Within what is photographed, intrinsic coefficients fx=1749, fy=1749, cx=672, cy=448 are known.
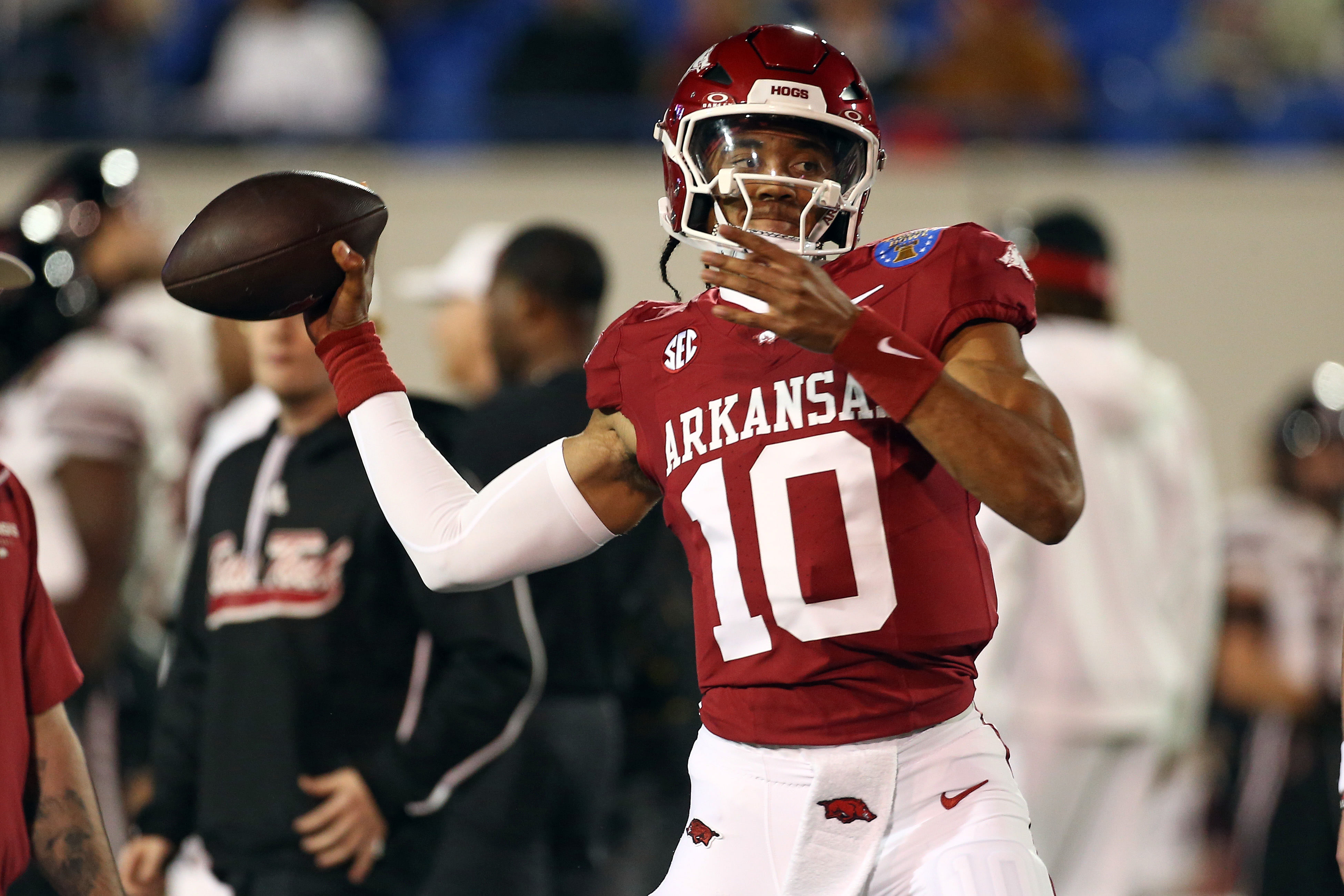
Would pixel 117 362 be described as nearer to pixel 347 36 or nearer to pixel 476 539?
pixel 476 539

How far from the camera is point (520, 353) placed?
14.9 ft

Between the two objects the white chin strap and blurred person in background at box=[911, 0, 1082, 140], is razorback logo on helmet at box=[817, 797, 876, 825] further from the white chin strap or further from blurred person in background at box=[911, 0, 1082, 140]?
blurred person in background at box=[911, 0, 1082, 140]

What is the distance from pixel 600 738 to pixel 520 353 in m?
1.04

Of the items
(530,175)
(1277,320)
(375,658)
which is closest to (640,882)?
(375,658)

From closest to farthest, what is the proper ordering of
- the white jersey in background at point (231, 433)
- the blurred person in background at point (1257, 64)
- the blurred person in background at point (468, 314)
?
the white jersey in background at point (231, 433)
the blurred person in background at point (468, 314)
the blurred person in background at point (1257, 64)

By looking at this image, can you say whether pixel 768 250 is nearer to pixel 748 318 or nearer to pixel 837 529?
pixel 748 318

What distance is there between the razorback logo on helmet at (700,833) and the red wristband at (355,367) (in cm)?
83

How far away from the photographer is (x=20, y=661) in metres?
2.80

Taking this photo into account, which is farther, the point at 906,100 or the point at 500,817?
the point at 906,100

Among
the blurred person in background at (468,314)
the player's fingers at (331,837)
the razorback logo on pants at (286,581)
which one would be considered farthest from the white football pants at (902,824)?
the blurred person in background at (468,314)

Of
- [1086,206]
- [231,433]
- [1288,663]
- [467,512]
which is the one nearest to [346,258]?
[467,512]

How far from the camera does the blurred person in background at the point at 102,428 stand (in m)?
4.60

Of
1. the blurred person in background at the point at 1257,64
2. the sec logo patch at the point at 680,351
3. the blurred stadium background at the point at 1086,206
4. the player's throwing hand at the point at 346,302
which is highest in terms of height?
the blurred person in background at the point at 1257,64

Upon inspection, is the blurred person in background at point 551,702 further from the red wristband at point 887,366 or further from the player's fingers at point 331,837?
the red wristband at point 887,366
